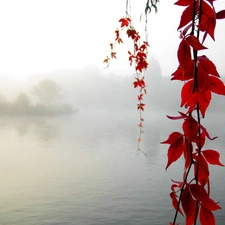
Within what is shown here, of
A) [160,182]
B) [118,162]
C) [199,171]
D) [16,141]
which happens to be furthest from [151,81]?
[199,171]

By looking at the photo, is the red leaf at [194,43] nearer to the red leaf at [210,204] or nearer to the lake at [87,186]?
the red leaf at [210,204]

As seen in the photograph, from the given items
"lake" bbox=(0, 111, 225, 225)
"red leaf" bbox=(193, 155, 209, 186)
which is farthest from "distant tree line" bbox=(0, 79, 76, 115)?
"red leaf" bbox=(193, 155, 209, 186)

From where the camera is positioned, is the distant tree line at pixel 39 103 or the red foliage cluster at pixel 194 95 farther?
the distant tree line at pixel 39 103

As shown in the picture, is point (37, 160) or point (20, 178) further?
point (37, 160)

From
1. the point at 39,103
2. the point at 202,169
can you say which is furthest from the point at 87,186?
the point at 39,103

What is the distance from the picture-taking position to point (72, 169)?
8.23 m

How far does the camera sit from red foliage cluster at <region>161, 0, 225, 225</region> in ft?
0.49

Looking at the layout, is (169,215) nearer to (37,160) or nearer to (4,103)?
(37,160)

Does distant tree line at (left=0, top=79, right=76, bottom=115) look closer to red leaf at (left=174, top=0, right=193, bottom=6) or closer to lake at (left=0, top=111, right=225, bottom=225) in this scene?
lake at (left=0, top=111, right=225, bottom=225)

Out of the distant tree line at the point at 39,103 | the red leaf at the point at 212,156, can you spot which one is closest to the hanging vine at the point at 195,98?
the red leaf at the point at 212,156

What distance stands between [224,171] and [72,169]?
3.85 meters

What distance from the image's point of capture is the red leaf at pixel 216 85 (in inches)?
6.0

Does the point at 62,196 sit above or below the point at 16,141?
below

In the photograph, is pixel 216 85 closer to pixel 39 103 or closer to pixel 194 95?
pixel 194 95
